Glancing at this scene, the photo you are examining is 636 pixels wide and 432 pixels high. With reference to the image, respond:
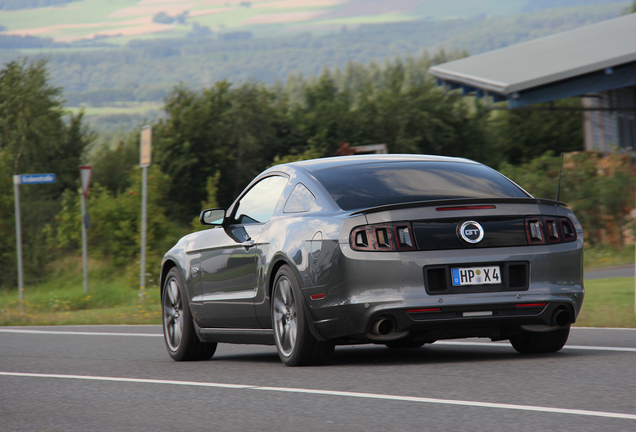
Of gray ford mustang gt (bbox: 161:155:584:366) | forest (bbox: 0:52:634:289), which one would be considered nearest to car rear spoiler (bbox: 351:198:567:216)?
gray ford mustang gt (bbox: 161:155:584:366)

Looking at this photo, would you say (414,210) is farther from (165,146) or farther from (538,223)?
(165,146)

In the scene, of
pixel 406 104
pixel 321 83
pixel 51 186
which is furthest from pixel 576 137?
pixel 51 186

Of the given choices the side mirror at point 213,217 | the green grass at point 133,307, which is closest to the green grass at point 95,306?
the green grass at point 133,307

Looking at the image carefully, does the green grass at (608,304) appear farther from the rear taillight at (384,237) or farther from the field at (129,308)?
the rear taillight at (384,237)

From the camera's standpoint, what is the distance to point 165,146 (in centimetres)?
4459

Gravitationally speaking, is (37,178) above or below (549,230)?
above

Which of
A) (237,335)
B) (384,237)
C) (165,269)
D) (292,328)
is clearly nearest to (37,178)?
(165,269)

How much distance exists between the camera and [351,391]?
258 inches

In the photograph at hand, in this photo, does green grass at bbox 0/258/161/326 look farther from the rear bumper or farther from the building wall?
the building wall

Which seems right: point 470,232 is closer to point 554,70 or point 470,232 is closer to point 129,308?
point 129,308

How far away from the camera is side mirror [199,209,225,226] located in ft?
30.5

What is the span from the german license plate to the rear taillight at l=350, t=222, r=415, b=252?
1.13ft

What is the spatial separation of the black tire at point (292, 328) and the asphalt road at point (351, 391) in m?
0.11

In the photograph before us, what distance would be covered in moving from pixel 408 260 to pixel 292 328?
1.11 meters
